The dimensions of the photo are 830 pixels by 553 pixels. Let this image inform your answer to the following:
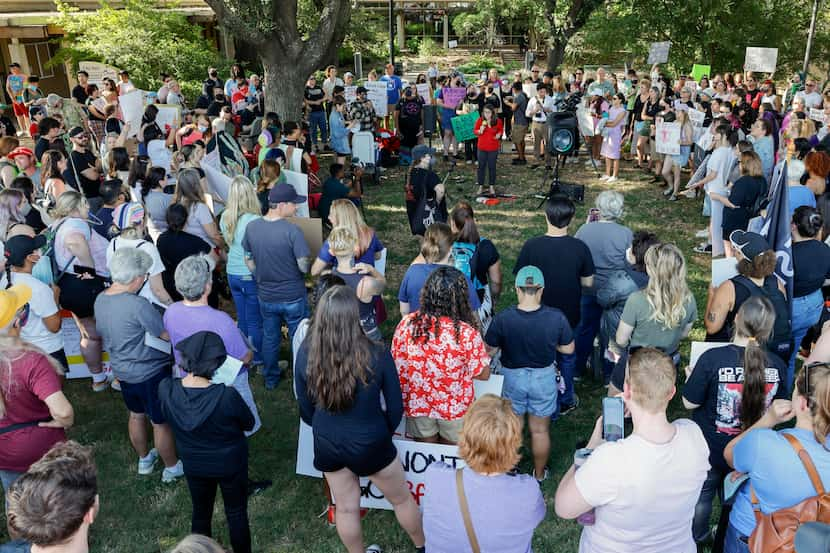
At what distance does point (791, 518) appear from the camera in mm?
2471

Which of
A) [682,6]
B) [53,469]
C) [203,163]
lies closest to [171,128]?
[203,163]

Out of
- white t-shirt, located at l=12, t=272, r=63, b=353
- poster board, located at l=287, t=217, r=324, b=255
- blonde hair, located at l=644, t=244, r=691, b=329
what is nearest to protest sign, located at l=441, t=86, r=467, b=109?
poster board, located at l=287, t=217, r=324, b=255

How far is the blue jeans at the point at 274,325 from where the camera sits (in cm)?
549

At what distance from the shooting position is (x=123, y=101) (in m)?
9.32

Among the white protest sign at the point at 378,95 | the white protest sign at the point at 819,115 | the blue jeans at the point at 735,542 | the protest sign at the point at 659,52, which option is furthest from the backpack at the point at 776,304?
the protest sign at the point at 659,52

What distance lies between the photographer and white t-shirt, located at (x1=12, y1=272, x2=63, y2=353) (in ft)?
14.0

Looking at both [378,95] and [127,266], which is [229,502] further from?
[378,95]

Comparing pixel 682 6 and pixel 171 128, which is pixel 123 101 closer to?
pixel 171 128

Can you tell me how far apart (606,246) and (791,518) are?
309 centimetres

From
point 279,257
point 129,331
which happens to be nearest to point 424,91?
point 279,257

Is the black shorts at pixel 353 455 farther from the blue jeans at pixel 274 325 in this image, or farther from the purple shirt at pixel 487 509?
the blue jeans at pixel 274 325

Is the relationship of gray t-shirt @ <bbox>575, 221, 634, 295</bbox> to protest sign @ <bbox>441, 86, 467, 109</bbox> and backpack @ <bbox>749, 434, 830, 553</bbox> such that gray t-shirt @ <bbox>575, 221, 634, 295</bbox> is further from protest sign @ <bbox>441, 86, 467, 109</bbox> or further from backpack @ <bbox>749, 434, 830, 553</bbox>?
protest sign @ <bbox>441, 86, 467, 109</bbox>

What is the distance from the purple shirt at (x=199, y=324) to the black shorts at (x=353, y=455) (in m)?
1.06

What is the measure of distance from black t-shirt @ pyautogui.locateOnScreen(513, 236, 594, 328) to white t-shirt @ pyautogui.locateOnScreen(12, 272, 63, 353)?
11.0ft
